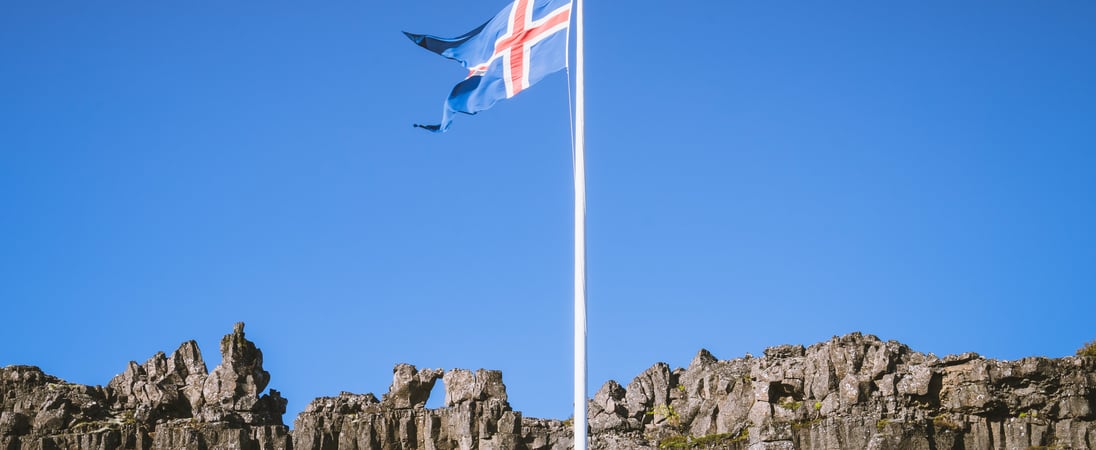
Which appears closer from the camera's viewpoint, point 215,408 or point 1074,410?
point 1074,410

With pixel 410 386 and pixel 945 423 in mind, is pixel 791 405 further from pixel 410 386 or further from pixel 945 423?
pixel 410 386

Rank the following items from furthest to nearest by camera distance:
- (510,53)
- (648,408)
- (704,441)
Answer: (648,408) → (704,441) → (510,53)

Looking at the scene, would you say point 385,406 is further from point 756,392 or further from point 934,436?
point 934,436

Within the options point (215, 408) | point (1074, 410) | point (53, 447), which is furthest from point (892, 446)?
point (53, 447)

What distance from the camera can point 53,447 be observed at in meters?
94.1

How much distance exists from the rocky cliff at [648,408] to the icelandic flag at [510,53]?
1048 inches

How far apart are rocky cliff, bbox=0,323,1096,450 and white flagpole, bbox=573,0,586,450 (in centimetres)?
2783

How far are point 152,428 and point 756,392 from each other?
34.6 m

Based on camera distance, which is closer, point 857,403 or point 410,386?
point 857,403

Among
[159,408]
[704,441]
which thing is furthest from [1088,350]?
[159,408]

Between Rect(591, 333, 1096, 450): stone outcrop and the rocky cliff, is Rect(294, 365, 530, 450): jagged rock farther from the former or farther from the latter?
Rect(591, 333, 1096, 450): stone outcrop

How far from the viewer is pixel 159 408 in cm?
9588

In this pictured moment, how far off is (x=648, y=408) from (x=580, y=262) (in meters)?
36.8

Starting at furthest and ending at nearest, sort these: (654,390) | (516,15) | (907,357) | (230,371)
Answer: (230,371) < (654,390) < (907,357) < (516,15)
